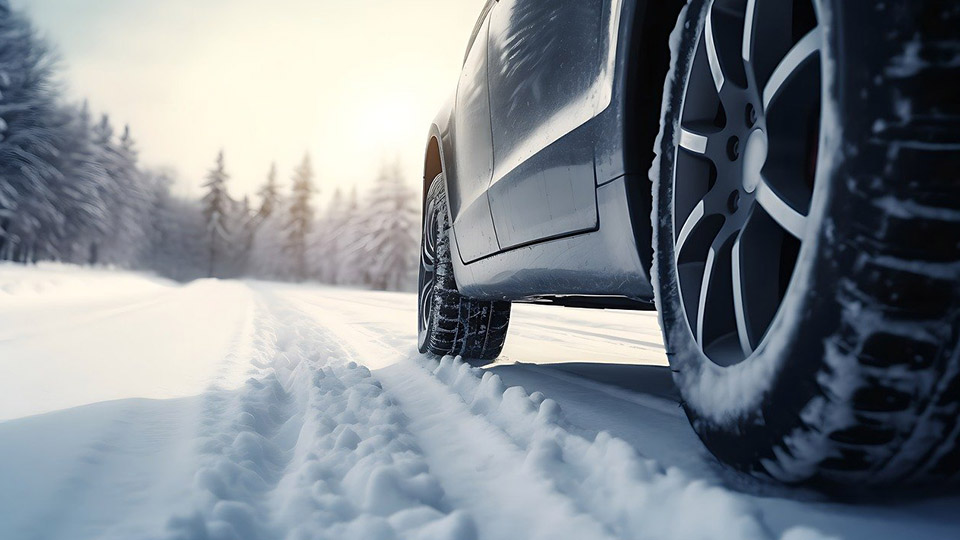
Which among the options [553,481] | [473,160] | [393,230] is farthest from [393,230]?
[553,481]

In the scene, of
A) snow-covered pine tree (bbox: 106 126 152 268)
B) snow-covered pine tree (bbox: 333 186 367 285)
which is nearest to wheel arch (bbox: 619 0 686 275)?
snow-covered pine tree (bbox: 333 186 367 285)

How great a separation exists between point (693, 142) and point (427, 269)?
2485mm

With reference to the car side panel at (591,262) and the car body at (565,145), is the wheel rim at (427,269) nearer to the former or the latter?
the car body at (565,145)

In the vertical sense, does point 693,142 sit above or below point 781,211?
above

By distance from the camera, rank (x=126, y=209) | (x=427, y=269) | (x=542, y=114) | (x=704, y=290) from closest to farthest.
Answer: (x=704, y=290)
(x=542, y=114)
(x=427, y=269)
(x=126, y=209)

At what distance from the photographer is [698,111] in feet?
4.13

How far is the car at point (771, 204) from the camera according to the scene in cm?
76

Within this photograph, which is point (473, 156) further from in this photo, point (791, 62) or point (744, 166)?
point (791, 62)

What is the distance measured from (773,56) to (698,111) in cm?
20

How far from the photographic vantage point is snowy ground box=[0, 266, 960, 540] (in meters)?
1.03

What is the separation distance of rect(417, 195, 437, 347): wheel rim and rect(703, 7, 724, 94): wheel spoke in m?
2.28

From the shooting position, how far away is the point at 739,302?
3.62 feet

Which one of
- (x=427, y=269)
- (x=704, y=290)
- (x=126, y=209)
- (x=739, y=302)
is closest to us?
(x=739, y=302)

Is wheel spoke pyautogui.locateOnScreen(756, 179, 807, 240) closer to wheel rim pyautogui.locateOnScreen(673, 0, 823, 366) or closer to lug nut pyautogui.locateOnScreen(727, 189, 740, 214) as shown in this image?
wheel rim pyautogui.locateOnScreen(673, 0, 823, 366)
